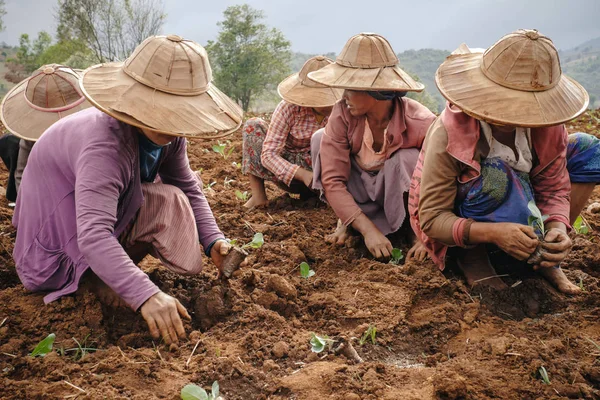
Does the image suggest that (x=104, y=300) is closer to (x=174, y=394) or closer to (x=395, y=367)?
(x=174, y=394)

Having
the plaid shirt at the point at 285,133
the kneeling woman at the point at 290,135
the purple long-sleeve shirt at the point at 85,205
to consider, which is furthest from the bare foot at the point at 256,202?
the purple long-sleeve shirt at the point at 85,205

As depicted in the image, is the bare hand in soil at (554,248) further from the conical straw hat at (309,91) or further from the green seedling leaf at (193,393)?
the conical straw hat at (309,91)

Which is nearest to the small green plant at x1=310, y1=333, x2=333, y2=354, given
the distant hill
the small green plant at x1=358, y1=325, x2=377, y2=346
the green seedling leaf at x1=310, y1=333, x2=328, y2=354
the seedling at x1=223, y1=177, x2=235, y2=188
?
the green seedling leaf at x1=310, y1=333, x2=328, y2=354

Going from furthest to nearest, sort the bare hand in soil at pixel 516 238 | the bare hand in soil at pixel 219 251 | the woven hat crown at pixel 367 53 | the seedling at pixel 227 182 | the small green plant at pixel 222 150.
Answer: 1. the small green plant at pixel 222 150
2. the seedling at pixel 227 182
3. the woven hat crown at pixel 367 53
4. the bare hand in soil at pixel 219 251
5. the bare hand in soil at pixel 516 238

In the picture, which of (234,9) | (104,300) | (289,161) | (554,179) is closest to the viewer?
(104,300)

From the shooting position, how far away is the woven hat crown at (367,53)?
3.18m

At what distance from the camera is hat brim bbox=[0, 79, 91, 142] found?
9.71ft

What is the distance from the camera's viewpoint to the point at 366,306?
103 inches

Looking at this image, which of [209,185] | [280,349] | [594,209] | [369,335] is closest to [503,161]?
[369,335]

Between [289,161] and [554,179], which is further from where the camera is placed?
[289,161]

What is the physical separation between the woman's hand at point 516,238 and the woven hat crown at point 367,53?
3.75ft

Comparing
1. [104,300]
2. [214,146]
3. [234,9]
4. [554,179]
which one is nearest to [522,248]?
[554,179]

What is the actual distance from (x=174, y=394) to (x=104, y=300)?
2.43 feet

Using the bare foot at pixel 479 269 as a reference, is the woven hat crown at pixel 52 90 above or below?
above
